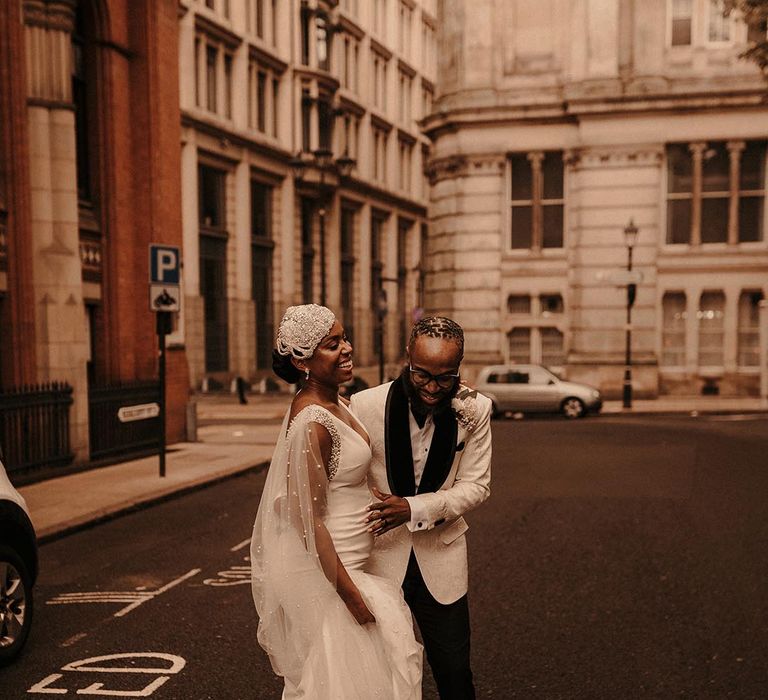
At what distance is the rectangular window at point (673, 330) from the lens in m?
29.0

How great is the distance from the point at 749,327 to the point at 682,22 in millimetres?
10433

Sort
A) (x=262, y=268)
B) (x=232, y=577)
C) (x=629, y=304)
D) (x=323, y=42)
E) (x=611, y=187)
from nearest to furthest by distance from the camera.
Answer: (x=232, y=577), (x=629, y=304), (x=611, y=187), (x=262, y=268), (x=323, y=42)

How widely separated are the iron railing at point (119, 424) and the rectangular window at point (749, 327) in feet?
67.6

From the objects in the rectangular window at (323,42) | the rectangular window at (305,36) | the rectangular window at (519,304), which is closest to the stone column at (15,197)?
the rectangular window at (519,304)

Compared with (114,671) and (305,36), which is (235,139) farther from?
(114,671)

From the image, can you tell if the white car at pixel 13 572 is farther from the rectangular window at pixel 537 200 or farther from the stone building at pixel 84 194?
the rectangular window at pixel 537 200

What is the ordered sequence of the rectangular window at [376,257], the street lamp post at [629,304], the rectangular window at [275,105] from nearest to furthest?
the street lamp post at [629,304], the rectangular window at [275,105], the rectangular window at [376,257]

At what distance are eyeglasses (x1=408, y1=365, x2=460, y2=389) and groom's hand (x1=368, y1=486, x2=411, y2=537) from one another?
473mm

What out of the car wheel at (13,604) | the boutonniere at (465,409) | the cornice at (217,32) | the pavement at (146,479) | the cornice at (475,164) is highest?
the cornice at (217,32)

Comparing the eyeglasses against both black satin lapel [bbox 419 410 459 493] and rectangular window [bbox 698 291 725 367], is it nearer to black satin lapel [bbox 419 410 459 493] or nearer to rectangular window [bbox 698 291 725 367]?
black satin lapel [bbox 419 410 459 493]

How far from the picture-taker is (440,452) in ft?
11.6

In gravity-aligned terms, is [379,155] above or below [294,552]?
above

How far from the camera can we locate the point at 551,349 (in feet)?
99.7

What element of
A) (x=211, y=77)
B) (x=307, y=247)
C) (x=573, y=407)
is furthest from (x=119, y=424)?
(x=307, y=247)
